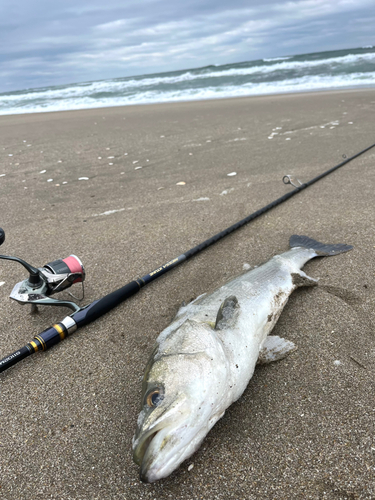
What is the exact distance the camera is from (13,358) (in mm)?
2367

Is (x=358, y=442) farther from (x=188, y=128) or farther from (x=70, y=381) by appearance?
(x=188, y=128)

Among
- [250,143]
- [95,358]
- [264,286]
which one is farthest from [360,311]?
[250,143]

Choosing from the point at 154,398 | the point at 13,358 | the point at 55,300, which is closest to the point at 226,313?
the point at 154,398

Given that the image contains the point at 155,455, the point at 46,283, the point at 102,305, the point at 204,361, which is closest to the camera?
the point at 155,455

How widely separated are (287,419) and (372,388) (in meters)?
0.58

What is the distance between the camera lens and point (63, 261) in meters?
2.84

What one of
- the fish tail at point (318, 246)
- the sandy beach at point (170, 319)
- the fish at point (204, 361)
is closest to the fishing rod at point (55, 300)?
the sandy beach at point (170, 319)

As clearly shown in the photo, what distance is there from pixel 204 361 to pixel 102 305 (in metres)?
1.23

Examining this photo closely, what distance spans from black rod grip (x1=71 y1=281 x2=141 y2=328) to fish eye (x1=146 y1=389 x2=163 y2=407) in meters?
1.14

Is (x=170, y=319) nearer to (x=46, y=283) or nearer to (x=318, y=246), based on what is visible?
(x=46, y=283)

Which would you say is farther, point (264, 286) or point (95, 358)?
point (264, 286)

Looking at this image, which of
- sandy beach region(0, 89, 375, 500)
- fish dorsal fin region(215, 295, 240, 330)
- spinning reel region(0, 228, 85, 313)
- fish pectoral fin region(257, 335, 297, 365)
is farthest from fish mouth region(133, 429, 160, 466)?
spinning reel region(0, 228, 85, 313)

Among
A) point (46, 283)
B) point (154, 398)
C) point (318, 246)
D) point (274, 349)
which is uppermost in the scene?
point (46, 283)

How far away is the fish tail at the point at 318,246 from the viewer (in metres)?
3.63
